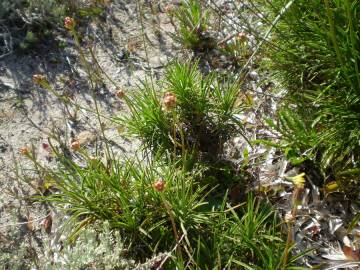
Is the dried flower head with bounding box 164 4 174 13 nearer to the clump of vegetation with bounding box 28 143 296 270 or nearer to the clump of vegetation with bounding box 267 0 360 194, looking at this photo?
the clump of vegetation with bounding box 267 0 360 194

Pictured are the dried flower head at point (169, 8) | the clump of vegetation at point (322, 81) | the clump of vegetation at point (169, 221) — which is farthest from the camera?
the dried flower head at point (169, 8)

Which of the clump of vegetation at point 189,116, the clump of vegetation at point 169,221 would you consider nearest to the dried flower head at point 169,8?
the clump of vegetation at point 189,116

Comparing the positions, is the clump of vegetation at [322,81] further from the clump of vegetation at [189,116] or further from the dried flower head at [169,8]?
the dried flower head at [169,8]

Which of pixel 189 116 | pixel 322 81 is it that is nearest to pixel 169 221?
pixel 189 116

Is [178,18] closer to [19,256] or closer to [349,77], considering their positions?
[349,77]

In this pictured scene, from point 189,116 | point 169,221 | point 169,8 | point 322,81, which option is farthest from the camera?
point 169,8

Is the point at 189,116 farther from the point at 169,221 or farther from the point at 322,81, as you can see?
the point at 322,81
